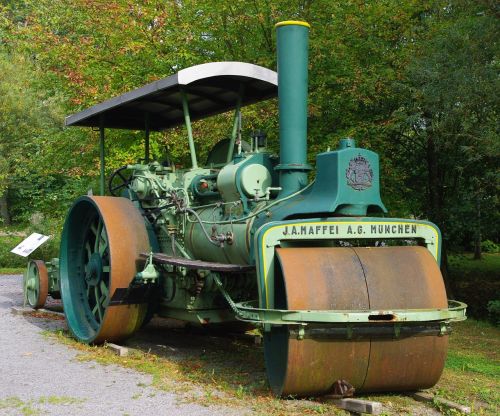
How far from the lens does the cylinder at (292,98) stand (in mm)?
5586

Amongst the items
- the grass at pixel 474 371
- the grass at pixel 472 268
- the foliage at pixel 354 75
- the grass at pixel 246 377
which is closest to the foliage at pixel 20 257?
the foliage at pixel 354 75

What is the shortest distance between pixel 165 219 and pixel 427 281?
2963 millimetres

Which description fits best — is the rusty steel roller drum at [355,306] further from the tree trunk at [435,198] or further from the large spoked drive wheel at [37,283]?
the tree trunk at [435,198]

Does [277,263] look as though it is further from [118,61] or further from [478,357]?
[118,61]

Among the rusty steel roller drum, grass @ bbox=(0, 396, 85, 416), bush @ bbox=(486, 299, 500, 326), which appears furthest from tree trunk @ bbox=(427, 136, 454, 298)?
grass @ bbox=(0, 396, 85, 416)

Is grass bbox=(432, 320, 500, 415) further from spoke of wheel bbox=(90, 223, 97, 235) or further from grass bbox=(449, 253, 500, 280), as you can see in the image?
grass bbox=(449, 253, 500, 280)

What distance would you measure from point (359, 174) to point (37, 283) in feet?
18.7

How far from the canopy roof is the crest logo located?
1.87 m

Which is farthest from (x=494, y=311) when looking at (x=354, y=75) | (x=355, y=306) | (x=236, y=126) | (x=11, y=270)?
(x=11, y=270)

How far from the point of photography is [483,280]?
14281 mm

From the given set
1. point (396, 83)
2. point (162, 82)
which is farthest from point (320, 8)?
point (162, 82)

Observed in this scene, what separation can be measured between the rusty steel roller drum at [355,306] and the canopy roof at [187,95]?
2.27 metres

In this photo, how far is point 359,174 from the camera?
508 centimetres

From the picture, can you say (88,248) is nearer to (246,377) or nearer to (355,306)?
(246,377)
